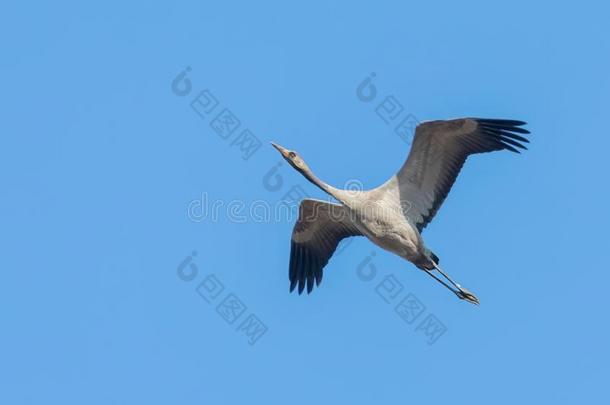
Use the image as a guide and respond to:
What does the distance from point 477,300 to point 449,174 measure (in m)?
2.97

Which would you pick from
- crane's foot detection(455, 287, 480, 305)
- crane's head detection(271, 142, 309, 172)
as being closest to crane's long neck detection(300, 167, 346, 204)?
crane's head detection(271, 142, 309, 172)

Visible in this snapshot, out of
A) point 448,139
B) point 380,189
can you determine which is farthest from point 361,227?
point 448,139

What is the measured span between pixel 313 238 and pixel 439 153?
3816mm

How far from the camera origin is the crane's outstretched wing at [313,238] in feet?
90.9

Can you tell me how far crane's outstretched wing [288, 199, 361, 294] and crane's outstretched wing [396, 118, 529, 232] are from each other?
1.54 metres

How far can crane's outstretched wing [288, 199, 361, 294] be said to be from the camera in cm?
2772

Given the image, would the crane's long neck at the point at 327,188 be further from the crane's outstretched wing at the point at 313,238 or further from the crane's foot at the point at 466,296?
the crane's foot at the point at 466,296

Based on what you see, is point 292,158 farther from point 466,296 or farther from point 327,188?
point 466,296

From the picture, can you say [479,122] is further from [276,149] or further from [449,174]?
[276,149]

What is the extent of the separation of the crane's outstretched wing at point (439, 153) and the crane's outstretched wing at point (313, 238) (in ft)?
5.06

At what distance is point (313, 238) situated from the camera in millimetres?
28656

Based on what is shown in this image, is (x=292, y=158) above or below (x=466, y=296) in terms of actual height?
above

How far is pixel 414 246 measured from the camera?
25.9 meters

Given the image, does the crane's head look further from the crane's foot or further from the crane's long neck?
the crane's foot
